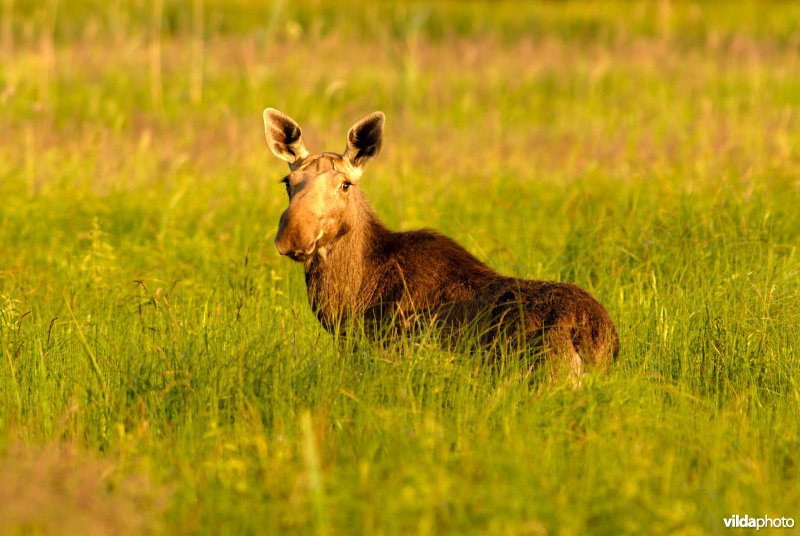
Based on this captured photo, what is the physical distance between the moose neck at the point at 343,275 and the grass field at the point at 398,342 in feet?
0.60

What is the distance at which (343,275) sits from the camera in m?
6.23

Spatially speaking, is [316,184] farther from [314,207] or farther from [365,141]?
[365,141]

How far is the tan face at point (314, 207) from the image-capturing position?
18.4 feet

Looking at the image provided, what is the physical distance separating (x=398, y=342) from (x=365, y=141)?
1515mm

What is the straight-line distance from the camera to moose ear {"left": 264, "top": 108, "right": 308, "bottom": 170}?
6.33m

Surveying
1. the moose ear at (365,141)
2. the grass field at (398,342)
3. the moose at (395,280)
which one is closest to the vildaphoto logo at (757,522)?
the grass field at (398,342)

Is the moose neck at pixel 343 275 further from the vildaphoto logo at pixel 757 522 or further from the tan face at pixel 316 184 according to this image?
the vildaphoto logo at pixel 757 522

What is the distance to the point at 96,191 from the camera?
9461mm

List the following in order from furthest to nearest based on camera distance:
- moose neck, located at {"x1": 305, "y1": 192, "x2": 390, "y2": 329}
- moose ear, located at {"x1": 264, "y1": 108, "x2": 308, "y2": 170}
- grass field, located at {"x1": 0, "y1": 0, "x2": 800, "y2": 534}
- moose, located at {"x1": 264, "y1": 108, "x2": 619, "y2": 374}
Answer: moose ear, located at {"x1": 264, "y1": 108, "x2": 308, "y2": 170}
moose neck, located at {"x1": 305, "y1": 192, "x2": 390, "y2": 329}
moose, located at {"x1": 264, "y1": 108, "x2": 619, "y2": 374}
grass field, located at {"x1": 0, "y1": 0, "x2": 800, "y2": 534}

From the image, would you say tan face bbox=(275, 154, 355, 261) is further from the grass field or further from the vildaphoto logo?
the vildaphoto logo

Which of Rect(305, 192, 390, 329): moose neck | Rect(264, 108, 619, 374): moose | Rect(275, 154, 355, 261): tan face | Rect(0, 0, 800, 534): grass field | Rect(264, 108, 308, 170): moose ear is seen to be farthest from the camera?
Rect(264, 108, 308, 170): moose ear

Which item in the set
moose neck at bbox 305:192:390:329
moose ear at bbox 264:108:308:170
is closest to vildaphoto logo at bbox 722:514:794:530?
moose neck at bbox 305:192:390:329

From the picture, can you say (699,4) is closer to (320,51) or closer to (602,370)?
(320,51)

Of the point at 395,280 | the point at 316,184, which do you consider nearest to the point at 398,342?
the point at 395,280
